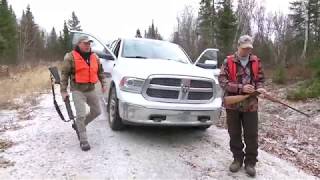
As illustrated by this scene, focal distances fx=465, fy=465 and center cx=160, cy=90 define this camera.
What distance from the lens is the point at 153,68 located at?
7547 millimetres

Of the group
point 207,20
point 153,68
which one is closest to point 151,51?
point 153,68

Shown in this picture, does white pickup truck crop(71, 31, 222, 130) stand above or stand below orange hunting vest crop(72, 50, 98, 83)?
below

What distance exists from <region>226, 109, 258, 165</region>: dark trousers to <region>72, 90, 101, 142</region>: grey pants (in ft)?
7.32

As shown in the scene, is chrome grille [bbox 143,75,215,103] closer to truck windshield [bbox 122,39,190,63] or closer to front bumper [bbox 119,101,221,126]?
front bumper [bbox 119,101,221,126]

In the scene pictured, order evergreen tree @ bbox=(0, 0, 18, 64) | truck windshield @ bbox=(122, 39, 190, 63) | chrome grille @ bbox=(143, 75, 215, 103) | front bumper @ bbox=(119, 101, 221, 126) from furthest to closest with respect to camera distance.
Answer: evergreen tree @ bbox=(0, 0, 18, 64) → truck windshield @ bbox=(122, 39, 190, 63) → chrome grille @ bbox=(143, 75, 215, 103) → front bumper @ bbox=(119, 101, 221, 126)

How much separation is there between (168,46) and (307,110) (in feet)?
14.9

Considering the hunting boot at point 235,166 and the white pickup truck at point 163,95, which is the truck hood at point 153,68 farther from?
the hunting boot at point 235,166

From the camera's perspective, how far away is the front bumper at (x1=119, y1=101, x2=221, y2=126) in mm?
7118

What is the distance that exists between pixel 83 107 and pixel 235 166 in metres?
2.49

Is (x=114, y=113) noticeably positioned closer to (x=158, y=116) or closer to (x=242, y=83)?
(x=158, y=116)

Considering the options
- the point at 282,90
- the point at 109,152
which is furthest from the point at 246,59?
the point at 282,90

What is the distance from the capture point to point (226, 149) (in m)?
7.51

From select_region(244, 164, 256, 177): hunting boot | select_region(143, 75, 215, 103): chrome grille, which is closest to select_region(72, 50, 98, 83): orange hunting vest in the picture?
select_region(143, 75, 215, 103): chrome grille

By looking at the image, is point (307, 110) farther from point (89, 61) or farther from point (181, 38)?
point (181, 38)
